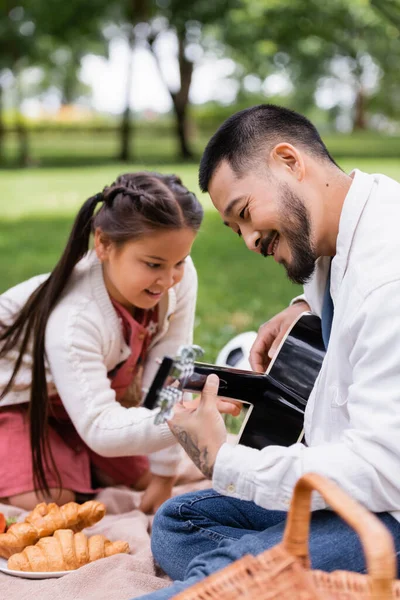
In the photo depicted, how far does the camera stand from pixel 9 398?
3.12m

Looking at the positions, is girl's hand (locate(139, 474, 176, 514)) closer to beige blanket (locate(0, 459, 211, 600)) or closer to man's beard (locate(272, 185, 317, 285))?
beige blanket (locate(0, 459, 211, 600))

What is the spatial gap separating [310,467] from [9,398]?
165cm

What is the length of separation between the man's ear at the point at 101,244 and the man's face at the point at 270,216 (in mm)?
831

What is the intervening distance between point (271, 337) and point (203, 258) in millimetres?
5870

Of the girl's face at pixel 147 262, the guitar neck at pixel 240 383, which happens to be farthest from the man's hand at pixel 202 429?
the girl's face at pixel 147 262

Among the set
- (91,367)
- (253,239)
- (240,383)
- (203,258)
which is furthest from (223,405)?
(203,258)

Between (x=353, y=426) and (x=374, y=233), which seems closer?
(x=353, y=426)

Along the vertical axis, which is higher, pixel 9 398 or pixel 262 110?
pixel 262 110

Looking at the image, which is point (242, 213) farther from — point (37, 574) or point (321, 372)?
point (37, 574)

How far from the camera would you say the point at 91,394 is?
9.37 ft

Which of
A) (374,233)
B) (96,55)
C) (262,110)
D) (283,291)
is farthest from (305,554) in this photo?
(96,55)

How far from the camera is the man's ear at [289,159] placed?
2.15m

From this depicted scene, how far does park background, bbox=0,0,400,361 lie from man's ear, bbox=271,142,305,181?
2.31 meters

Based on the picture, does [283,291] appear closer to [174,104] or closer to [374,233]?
[374,233]
